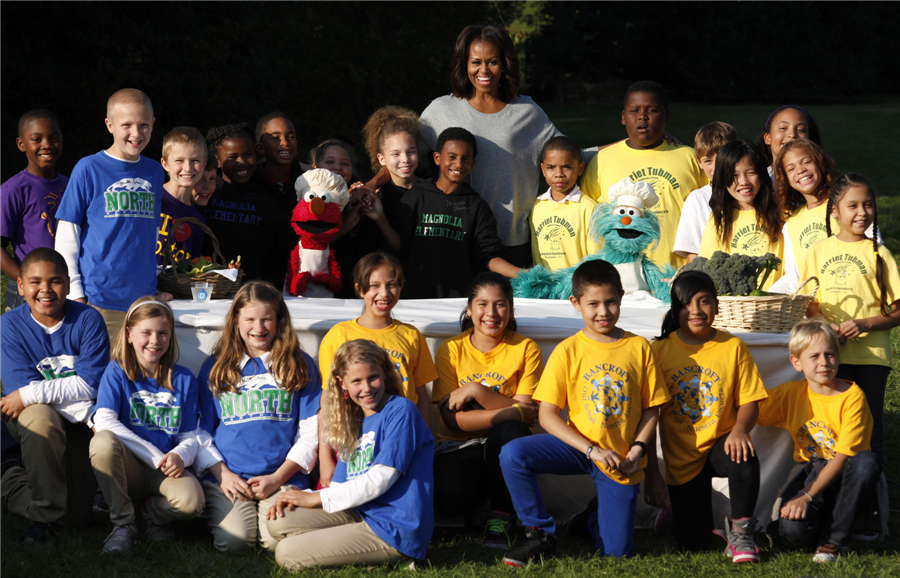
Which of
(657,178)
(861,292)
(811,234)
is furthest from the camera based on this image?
(657,178)

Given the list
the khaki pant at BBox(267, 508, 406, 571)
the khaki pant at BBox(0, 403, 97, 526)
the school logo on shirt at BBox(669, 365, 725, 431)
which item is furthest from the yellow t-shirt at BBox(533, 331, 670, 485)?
the khaki pant at BBox(0, 403, 97, 526)

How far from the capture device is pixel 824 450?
140 inches

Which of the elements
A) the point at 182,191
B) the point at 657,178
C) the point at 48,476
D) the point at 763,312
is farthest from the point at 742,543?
the point at 182,191

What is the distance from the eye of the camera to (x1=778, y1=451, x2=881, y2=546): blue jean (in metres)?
3.45

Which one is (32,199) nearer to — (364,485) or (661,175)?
(364,485)

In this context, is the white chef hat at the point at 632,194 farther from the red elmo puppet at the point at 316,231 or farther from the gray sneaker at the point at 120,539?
the gray sneaker at the point at 120,539

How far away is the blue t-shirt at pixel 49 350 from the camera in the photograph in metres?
3.71

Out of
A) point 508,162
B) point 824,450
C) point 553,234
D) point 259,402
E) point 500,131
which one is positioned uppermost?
point 500,131

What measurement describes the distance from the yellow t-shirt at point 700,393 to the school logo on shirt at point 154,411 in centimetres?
190

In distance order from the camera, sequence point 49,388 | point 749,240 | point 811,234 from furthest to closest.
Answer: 1. point 749,240
2. point 811,234
3. point 49,388

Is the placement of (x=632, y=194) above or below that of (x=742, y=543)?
above

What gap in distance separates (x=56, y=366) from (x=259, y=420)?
867 millimetres

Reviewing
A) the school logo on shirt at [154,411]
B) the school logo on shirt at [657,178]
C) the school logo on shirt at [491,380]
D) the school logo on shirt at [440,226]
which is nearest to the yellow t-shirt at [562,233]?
the school logo on shirt at [657,178]

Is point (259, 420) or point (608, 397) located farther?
point (259, 420)
